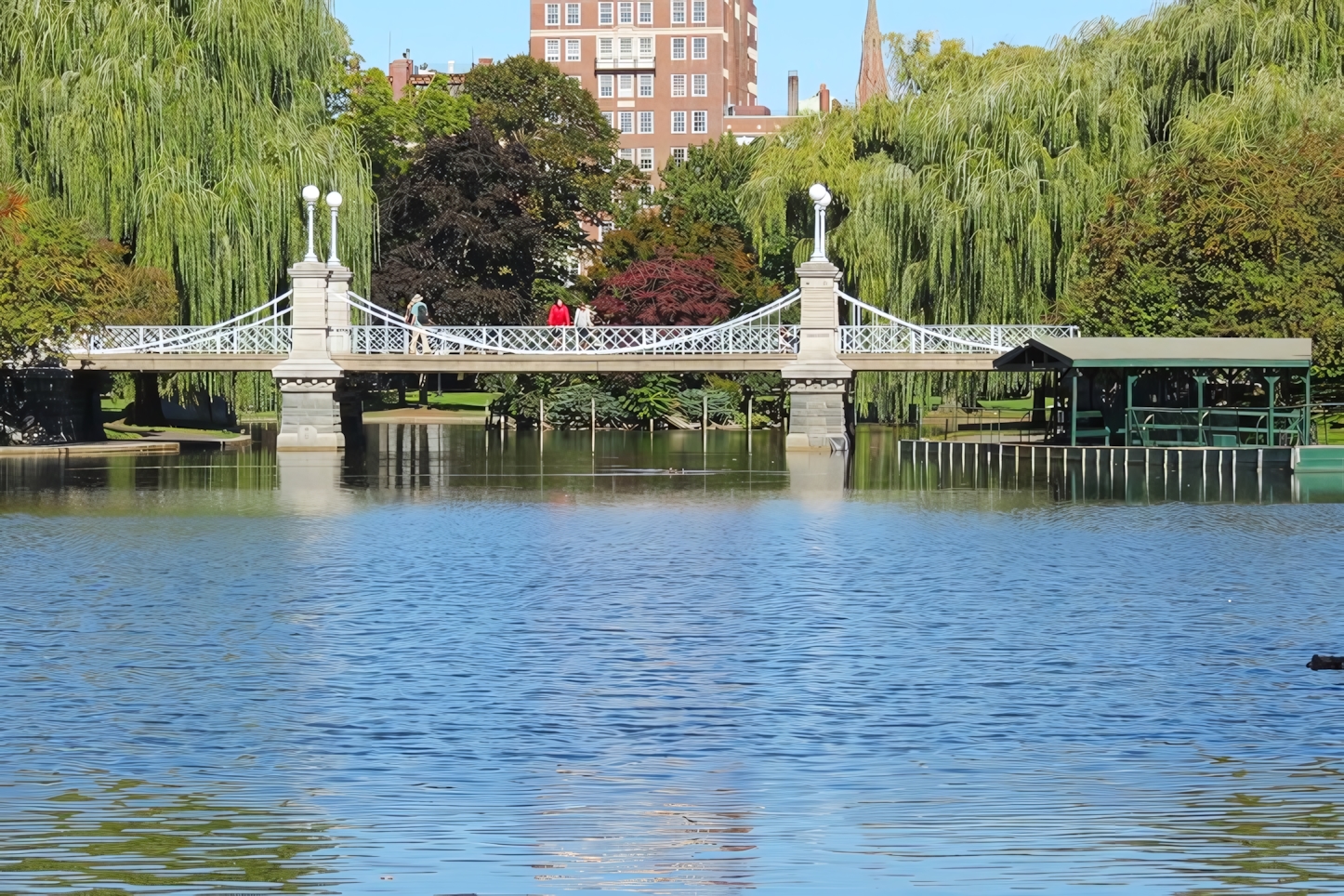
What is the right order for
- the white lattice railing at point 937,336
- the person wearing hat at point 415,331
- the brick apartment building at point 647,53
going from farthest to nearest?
the brick apartment building at point 647,53, the person wearing hat at point 415,331, the white lattice railing at point 937,336

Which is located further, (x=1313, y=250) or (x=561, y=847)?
(x=1313, y=250)

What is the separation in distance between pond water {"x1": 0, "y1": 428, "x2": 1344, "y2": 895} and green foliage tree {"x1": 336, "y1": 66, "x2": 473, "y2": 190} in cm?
5983

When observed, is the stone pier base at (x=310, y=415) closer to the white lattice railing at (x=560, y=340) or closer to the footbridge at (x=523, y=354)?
the footbridge at (x=523, y=354)

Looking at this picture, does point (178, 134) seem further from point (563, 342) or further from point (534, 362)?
point (563, 342)

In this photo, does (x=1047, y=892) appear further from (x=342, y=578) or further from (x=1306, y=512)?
(x=1306, y=512)

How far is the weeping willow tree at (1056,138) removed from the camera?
5622cm

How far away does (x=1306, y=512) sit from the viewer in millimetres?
36406

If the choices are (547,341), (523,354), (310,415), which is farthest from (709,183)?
(310,415)

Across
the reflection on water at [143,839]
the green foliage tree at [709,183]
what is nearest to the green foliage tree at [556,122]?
the green foliage tree at [709,183]

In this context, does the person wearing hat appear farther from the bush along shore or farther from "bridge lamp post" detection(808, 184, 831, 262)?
the bush along shore

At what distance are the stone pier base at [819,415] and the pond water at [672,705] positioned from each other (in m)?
20.3

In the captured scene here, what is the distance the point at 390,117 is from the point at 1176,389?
49.4 m

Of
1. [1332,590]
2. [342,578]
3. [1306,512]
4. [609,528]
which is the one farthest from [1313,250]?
[342,578]

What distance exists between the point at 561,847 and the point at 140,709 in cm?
597
